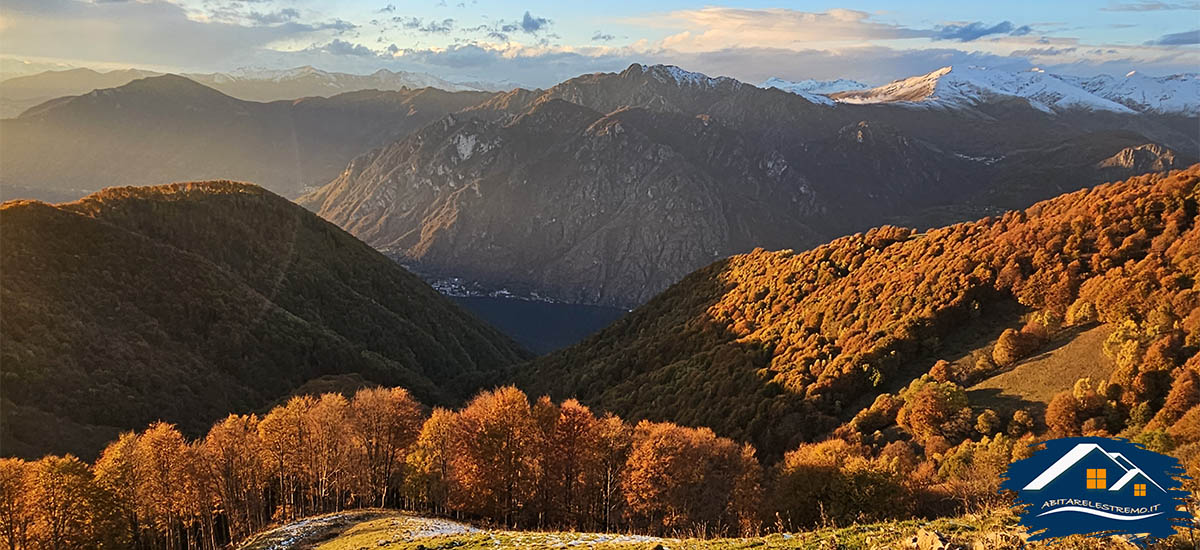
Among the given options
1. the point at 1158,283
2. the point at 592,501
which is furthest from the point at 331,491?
the point at 1158,283

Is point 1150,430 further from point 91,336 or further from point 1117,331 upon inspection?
point 91,336

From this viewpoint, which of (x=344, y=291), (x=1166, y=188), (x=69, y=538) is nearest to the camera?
(x=69, y=538)

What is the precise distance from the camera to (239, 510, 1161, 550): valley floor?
15.5 meters

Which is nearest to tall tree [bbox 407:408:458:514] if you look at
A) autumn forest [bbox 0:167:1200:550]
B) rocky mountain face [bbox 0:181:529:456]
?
autumn forest [bbox 0:167:1200:550]

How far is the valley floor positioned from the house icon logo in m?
0.43

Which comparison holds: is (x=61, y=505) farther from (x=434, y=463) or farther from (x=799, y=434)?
(x=799, y=434)

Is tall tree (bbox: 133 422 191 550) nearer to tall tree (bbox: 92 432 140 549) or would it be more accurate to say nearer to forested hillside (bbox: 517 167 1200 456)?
tall tree (bbox: 92 432 140 549)

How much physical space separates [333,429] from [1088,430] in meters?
52.5

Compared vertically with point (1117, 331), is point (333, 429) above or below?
below

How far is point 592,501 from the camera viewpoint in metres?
46.5

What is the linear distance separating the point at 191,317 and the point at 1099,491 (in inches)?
4902

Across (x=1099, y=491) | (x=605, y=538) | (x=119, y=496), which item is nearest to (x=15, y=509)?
(x=119, y=496)

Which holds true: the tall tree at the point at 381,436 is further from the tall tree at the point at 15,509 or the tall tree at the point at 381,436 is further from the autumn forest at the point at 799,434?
the tall tree at the point at 15,509

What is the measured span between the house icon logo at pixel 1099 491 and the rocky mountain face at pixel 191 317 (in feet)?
285
